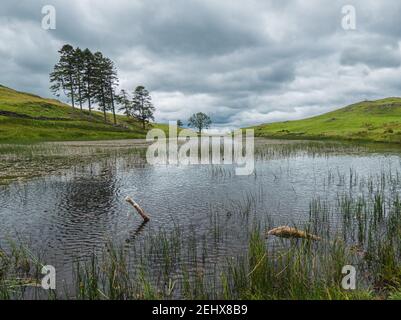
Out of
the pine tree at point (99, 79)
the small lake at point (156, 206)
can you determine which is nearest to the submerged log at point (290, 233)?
the small lake at point (156, 206)

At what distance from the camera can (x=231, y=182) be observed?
77.6ft

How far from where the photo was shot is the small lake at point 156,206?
11516 millimetres

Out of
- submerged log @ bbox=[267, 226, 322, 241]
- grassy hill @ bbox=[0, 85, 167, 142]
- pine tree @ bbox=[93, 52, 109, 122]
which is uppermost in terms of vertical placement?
pine tree @ bbox=[93, 52, 109, 122]

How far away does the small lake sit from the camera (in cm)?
1152

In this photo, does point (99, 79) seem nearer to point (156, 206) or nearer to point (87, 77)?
point (87, 77)

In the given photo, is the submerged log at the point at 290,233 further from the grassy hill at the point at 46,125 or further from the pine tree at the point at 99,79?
the pine tree at the point at 99,79

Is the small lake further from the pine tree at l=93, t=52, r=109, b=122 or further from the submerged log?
the pine tree at l=93, t=52, r=109, b=122

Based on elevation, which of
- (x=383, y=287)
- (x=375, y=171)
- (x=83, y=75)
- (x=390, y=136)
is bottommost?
(x=383, y=287)

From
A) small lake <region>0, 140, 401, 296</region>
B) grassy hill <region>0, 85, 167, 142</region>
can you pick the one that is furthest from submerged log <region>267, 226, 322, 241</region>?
grassy hill <region>0, 85, 167, 142</region>

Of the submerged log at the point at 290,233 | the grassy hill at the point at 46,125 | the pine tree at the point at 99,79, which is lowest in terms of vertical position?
the submerged log at the point at 290,233

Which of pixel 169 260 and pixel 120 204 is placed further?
pixel 120 204

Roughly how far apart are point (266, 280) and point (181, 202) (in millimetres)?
9961
